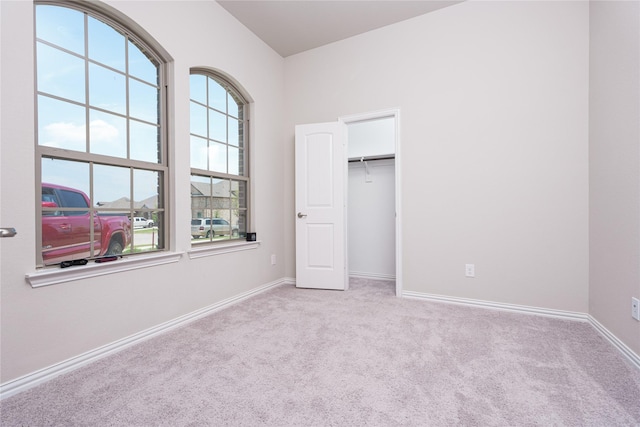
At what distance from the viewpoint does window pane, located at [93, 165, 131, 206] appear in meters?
1.89

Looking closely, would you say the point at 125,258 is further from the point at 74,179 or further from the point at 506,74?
the point at 506,74

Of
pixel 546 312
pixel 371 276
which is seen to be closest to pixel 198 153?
pixel 371 276

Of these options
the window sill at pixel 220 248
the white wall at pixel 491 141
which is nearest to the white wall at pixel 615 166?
the white wall at pixel 491 141

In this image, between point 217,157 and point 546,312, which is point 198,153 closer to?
point 217,157

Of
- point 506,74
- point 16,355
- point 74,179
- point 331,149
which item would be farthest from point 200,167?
point 506,74

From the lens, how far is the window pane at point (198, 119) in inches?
101

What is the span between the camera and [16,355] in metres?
1.42

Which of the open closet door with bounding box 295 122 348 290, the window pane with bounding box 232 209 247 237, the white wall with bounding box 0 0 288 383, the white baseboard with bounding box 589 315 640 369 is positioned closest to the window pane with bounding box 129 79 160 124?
the white wall with bounding box 0 0 288 383

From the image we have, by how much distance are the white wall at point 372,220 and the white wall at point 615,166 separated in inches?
74.9

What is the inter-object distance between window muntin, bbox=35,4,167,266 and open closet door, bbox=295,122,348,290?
1537 millimetres

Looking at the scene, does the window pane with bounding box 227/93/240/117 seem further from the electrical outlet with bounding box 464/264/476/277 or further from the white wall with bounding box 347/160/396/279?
the electrical outlet with bounding box 464/264/476/277

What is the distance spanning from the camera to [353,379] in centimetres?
150

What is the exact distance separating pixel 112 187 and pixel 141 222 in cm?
33

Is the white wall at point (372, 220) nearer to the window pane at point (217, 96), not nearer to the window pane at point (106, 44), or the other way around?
the window pane at point (217, 96)
